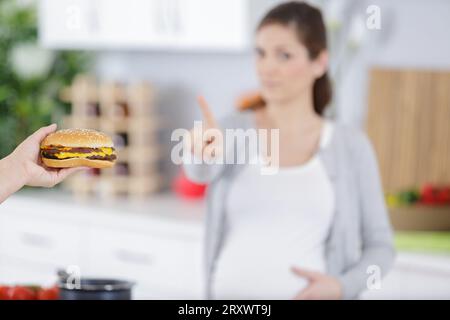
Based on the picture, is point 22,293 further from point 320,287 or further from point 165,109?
point 165,109

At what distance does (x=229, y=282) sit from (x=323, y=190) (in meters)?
0.22

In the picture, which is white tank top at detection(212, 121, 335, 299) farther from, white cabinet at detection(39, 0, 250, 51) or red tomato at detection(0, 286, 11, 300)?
white cabinet at detection(39, 0, 250, 51)

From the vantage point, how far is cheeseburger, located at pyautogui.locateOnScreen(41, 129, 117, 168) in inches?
42.9

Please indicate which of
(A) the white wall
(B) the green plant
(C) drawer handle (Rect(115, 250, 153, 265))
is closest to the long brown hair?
(A) the white wall

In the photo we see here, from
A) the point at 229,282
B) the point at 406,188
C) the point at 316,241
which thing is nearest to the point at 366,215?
the point at 316,241

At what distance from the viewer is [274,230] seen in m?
1.52

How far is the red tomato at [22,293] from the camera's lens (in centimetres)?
118

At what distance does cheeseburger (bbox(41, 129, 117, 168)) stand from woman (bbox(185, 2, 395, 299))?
366mm

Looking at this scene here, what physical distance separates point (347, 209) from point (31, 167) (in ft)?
1.93

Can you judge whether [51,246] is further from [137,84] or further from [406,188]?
[406,188]

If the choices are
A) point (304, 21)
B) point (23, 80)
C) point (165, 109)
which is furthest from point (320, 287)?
point (23, 80)

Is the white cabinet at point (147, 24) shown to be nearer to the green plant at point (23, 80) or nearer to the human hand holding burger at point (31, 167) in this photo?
the green plant at point (23, 80)

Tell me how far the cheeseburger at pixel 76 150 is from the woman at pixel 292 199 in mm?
366

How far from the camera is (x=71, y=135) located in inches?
43.1
